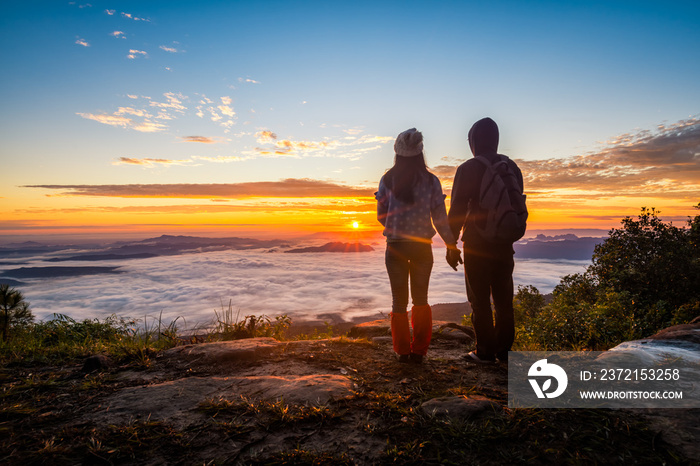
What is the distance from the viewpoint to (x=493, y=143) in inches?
156

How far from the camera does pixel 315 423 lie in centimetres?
235

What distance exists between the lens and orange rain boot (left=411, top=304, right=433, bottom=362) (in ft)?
Result: 12.6

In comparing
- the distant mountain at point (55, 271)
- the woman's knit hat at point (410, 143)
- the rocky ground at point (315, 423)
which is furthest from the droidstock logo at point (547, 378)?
the distant mountain at point (55, 271)

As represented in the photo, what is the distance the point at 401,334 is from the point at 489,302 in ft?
3.60

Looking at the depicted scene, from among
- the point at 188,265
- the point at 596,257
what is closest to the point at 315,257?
the point at 188,265

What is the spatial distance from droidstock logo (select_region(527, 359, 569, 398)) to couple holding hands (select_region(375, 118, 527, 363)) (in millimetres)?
837

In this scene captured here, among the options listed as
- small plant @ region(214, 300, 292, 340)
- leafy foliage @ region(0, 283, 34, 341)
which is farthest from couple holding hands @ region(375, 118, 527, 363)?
leafy foliage @ region(0, 283, 34, 341)

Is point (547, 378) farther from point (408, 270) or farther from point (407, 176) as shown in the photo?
point (407, 176)

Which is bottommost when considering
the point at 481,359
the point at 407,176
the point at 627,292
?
the point at 627,292

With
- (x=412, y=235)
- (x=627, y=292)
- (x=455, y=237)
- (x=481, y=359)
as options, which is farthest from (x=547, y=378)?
(x=627, y=292)

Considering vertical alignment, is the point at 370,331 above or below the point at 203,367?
below

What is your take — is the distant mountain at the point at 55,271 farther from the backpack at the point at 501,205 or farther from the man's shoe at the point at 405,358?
the backpack at the point at 501,205

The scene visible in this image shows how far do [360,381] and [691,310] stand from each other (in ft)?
22.9

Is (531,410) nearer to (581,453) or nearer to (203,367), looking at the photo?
(581,453)
